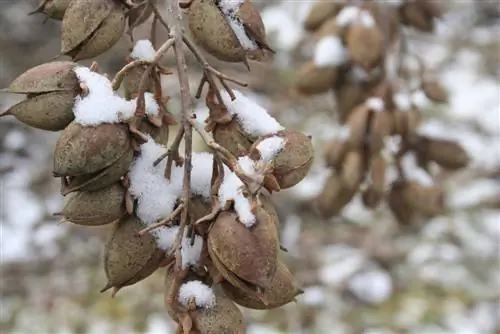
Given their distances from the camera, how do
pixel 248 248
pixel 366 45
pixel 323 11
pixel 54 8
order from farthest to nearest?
pixel 323 11, pixel 366 45, pixel 54 8, pixel 248 248

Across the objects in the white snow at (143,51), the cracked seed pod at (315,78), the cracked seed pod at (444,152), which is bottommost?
the cracked seed pod at (444,152)

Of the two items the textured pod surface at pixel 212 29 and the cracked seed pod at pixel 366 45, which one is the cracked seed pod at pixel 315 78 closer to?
the cracked seed pod at pixel 366 45

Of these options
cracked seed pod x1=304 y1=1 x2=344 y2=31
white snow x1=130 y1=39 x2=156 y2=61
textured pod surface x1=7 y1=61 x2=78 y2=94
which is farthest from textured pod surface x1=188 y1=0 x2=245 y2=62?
cracked seed pod x1=304 y1=1 x2=344 y2=31

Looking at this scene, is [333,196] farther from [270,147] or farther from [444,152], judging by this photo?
[270,147]

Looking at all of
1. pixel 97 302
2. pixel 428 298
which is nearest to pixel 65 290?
pixel 97 302

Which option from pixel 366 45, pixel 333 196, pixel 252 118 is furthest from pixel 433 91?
pixel 252 118

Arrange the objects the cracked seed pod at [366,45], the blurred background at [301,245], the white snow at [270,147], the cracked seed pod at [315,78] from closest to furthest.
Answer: the white snow at [270,147] < the cracked seed pod at [366,45] < the cracked seed pod at [315,78] < the blurred background at [301,245]

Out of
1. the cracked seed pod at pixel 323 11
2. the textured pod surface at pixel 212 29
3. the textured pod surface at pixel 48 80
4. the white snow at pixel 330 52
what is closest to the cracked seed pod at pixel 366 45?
the white snow at pixel 330 52
